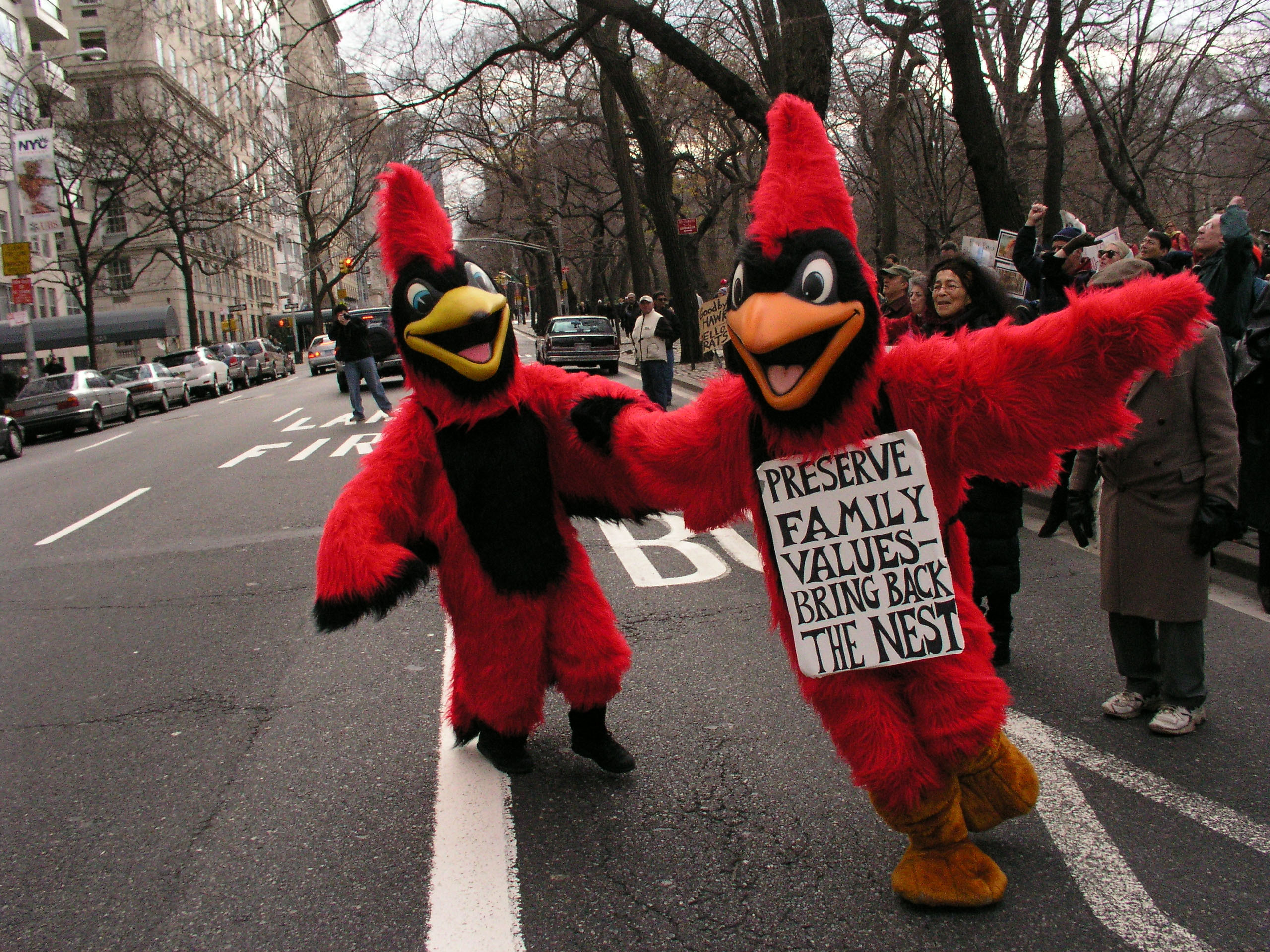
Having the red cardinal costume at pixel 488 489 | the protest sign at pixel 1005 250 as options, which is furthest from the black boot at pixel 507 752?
the protest sign at pixel 1005 250

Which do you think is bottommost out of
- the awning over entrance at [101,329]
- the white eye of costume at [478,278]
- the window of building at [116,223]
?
the white eye of costume at [478,278]

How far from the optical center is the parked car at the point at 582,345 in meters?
23.1

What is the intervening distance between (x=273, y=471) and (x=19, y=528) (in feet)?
8.78

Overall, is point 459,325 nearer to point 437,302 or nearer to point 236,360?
point 437,302

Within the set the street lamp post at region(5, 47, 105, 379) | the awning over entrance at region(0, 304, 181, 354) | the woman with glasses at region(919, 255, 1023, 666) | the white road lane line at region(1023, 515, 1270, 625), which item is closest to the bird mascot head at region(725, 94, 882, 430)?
the woman with glasses at region(919, 255, 1023, 666)

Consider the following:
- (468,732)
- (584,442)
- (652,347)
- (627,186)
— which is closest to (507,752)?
(468,732)

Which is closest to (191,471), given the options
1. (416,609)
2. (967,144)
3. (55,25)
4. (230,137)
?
(416,609)

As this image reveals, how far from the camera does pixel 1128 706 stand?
3.61 m

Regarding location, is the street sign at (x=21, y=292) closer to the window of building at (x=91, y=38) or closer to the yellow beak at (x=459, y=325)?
the yellow beak at (x=459, y=325)

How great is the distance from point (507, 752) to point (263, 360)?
125 feet

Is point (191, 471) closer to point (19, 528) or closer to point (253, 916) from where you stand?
point (19, 528)

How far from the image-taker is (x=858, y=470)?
2.35 m

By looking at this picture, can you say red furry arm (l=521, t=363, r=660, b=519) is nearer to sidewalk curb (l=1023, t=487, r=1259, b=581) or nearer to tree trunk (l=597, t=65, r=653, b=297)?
sidewalk curb (l=1023, t=487, r=1259, b=581)

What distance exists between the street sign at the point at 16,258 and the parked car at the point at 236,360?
9.47 metres
